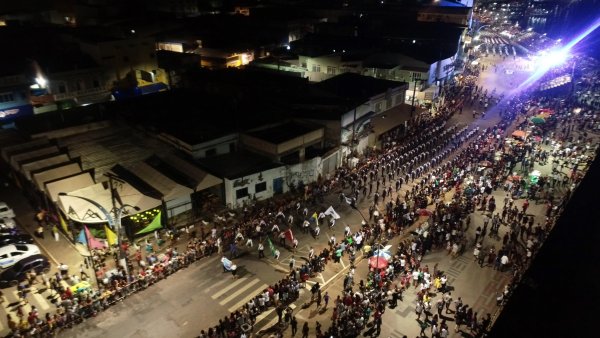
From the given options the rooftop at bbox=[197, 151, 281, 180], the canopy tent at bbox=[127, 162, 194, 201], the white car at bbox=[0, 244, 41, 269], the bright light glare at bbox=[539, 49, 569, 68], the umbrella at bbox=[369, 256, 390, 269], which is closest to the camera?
the umbrella at bbox=[369, 256, 390, 269]

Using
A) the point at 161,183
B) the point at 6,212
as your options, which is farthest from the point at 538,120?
the point at 6,212

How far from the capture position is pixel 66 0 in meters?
75.3

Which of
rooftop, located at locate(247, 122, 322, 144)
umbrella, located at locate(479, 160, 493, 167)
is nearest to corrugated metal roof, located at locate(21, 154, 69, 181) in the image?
rooftop, located at locate(247, 122, 322, 144)

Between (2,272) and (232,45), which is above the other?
(232,45)

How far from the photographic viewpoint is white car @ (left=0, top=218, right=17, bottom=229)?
26016mm

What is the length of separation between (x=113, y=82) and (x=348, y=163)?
104 ft

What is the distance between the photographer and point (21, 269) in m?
22.2

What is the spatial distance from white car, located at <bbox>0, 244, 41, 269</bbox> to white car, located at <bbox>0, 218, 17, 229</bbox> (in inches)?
123

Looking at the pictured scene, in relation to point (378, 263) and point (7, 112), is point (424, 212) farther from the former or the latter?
point (7, 112)

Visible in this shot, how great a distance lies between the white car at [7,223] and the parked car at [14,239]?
140 centimetres

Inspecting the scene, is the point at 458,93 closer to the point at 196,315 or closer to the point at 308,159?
the point at 308,159

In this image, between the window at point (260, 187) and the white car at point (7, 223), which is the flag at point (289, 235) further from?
the white car at point (7, 223)

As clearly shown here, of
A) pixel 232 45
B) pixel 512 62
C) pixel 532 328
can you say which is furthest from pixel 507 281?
pixel 512 62

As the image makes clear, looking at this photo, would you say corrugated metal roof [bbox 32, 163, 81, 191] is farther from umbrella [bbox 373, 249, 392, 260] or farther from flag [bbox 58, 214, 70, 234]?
umbrella [bbox 373, 249, 392, 260]
